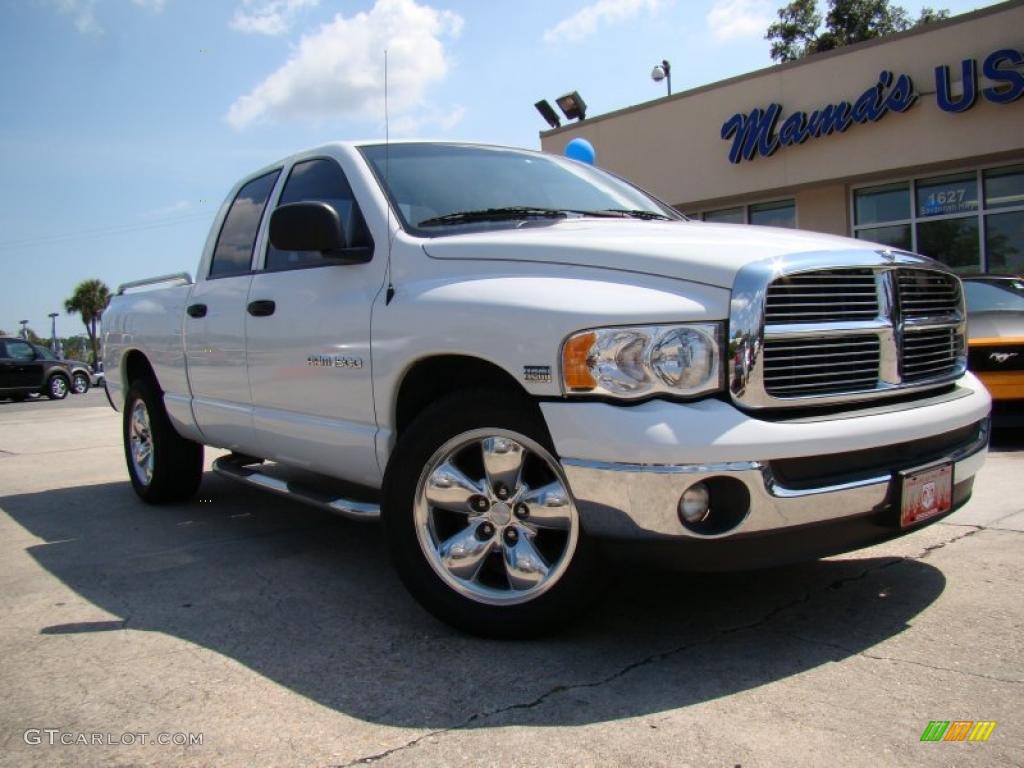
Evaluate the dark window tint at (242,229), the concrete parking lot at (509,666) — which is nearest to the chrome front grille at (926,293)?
the concrete parking lot at (509,666)

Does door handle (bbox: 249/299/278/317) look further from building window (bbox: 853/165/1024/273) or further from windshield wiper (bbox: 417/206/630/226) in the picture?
building window (bbox: 853/165/1024/273)

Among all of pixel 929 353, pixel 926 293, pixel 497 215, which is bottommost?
pixel 929 353

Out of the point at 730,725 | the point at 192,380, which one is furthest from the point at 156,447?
the point at 730,725

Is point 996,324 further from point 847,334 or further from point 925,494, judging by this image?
point 847,334

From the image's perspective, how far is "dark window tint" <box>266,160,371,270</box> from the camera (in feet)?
12.2

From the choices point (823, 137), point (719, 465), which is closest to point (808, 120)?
point (823, 137)

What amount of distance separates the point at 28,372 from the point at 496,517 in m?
22.6

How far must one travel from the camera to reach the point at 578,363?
2.67 meters

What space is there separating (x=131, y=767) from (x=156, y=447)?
3559 millimetres

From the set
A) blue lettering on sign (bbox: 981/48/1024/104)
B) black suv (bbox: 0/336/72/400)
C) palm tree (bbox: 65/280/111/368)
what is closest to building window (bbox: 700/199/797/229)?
blue lettering on sign (bbox: 981/48/1024/104)

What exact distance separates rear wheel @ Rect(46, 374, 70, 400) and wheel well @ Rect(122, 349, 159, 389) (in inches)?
745

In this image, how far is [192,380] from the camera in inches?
195

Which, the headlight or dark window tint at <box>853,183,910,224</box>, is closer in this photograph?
the headlight

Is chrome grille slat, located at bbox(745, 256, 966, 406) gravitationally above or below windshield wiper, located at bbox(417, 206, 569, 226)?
below
